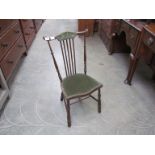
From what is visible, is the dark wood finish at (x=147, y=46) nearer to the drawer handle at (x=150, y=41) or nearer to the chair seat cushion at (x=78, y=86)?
the drawer handle at (x=150, y=41)

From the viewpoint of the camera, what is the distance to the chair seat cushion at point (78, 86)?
1.32m

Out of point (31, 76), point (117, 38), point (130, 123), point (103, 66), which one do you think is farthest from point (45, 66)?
point (130, 123)

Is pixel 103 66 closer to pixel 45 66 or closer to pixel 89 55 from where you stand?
pixel 89 55

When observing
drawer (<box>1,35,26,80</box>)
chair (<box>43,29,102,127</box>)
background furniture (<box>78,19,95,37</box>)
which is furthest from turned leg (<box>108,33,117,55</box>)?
drawer (<box>1,35,26,80</box>)

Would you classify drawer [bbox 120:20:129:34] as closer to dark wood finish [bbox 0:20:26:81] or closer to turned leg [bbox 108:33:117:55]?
turned leg [bbox 108:33:117:55]

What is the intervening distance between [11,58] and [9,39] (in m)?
0.24

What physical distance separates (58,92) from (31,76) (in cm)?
57

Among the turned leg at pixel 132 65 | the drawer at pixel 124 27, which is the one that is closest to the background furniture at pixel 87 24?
the drawer at pixel 124 27

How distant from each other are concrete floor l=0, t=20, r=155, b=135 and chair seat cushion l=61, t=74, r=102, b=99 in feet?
1.17

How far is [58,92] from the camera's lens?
188 centimetres

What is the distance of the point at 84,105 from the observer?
1697 millimetres

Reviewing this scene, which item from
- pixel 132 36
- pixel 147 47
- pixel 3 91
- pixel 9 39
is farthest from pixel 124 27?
pixel 3 91
